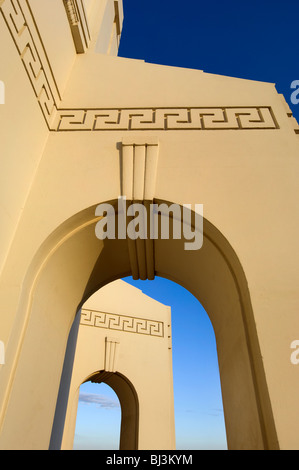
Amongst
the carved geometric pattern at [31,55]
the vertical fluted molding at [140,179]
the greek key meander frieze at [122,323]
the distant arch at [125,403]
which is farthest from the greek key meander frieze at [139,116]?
the distant arch at [125,403]

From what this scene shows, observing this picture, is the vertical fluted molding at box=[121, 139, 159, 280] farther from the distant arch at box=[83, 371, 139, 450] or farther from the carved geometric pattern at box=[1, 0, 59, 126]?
the distant arch at box=[83, 371, 139, 450]

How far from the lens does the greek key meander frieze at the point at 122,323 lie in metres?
6.72

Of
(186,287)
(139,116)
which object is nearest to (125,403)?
(186,287)

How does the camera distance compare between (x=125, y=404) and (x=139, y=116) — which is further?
(x=125, y=404)

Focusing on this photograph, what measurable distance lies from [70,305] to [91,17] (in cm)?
455

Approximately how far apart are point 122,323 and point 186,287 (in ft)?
13.7

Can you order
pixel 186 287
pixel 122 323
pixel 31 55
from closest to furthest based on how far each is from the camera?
pixel 31 55
pixel 186 287
pixel 122 323

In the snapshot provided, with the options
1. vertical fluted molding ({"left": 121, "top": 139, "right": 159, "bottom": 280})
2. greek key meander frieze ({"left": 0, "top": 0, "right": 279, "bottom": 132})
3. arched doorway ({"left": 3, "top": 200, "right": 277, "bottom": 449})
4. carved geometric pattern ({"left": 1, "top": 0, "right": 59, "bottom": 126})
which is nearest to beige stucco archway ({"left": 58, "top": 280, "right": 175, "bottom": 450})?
arched doorway ({"left": 3, "top": 200, "right": 277, "bottom": 449})

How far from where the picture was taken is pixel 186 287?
10.8ft

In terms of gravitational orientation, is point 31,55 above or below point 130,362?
above

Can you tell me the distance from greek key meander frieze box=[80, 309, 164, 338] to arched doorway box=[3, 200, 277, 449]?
12.4ft

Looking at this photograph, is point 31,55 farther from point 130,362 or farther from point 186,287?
point 130,362

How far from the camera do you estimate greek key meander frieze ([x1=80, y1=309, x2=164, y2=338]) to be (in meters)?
6.72

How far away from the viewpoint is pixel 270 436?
1.59 m
